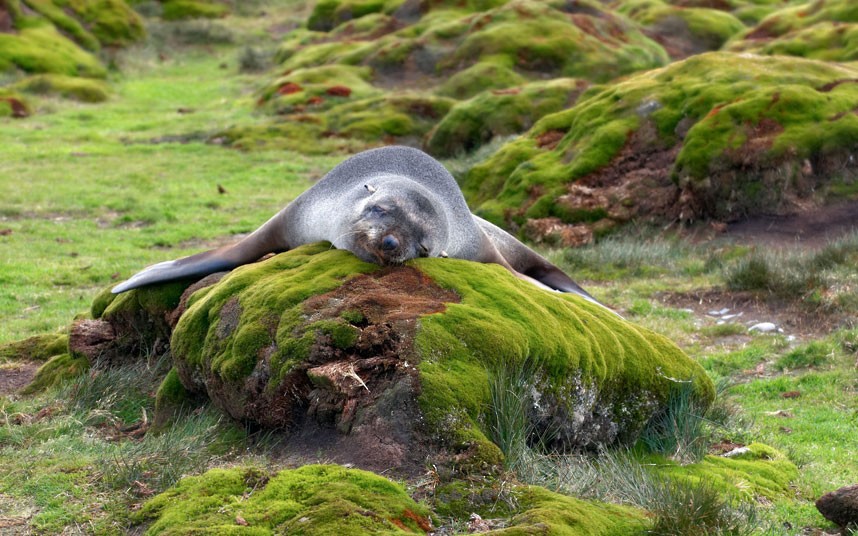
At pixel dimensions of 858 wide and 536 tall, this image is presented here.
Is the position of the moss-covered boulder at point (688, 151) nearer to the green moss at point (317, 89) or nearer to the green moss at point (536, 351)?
the green moss at point (536, 351)

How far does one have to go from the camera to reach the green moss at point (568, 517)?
198 inches

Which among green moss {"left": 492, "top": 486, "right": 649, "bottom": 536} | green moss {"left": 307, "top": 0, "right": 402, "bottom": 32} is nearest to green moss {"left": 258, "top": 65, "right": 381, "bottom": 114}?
green moss {"left": 307, "top": 0, "right": 402, "bottom": 32}

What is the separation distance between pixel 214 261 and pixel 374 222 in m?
2.27

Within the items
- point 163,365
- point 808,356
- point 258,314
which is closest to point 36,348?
point 163,365

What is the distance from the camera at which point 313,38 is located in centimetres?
4688

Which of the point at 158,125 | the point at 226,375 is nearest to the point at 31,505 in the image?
the point at 226,375

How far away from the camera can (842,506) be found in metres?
6.00

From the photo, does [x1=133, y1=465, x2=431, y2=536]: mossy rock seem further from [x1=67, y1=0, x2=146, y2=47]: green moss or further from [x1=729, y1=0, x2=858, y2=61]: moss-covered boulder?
[x1=67, y1=0, x2=146, y2=47]: green moss

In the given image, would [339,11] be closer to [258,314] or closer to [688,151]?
[688,151]

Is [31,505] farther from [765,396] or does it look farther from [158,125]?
[158,125]

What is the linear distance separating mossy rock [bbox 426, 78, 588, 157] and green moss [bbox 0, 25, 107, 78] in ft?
58.6

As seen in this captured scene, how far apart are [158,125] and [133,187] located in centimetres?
889

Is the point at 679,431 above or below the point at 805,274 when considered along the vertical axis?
above

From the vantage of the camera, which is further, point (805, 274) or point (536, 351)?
point (805, 274)
